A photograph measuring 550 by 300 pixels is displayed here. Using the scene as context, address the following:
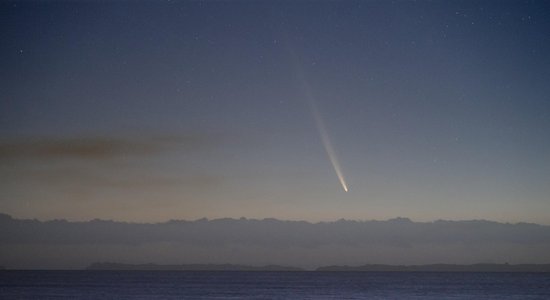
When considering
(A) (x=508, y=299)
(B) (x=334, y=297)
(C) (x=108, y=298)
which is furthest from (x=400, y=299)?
(C) (x=108, y=298)

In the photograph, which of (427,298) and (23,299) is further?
(427,298)

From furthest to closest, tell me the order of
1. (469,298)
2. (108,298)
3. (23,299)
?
(469,298)
(108,298)
(23,299)

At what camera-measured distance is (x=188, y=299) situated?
86.4 m

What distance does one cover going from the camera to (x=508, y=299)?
304ft

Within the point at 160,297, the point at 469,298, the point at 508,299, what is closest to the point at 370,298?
the point at 469,298

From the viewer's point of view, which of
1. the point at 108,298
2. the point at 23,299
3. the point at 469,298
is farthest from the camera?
the point at 469,298

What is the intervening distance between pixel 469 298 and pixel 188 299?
150ft

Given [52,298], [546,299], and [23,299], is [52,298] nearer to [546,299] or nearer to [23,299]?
[23,299]

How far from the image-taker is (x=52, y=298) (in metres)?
86.3

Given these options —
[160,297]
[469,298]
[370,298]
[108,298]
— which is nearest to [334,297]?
[370,298]

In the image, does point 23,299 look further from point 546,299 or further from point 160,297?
point 546,299

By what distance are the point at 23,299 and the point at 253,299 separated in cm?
3361

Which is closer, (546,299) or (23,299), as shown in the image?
(23,299)

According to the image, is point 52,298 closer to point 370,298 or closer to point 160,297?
point 160,297
